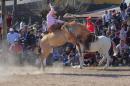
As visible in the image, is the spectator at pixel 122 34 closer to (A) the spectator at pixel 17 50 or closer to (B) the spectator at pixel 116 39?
(B) the spectator at pixel 116 39

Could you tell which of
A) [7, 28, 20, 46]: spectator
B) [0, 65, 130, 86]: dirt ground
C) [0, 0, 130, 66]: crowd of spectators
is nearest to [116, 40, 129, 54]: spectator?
[0, 0, 130, 66]: crowd of spectators

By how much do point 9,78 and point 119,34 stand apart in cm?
874

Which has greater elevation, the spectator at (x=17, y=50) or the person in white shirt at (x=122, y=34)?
the person in white shirt at (x=122, y=34)

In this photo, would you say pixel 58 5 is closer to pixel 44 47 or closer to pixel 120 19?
pixel 120 19

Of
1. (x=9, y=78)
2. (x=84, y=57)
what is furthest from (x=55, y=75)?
(x=84, y=57)

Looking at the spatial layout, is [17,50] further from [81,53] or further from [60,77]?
[60,77]

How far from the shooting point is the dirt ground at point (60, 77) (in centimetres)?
1582

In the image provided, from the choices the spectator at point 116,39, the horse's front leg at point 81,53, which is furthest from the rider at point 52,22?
the spectator at point 116,39

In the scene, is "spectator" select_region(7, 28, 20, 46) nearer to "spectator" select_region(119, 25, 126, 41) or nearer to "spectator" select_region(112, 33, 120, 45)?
"spectator" select_region(112, 33, 120, 45)

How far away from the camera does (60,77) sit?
17.8 meters

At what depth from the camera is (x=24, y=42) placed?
2462cm

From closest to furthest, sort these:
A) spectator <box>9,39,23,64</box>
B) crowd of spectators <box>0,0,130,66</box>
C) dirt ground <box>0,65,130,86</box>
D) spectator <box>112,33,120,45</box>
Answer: dirt ground <box>0,65,130,86</box>, spectator <box>9,39,23,64</box>, crowd of spectators <box>0,0,130,66</box>, spectator <box>112,33,120,45</box>

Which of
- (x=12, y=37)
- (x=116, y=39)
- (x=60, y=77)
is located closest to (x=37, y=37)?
(x=12, y=37)

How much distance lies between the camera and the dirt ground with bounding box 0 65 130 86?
15.8 meters
